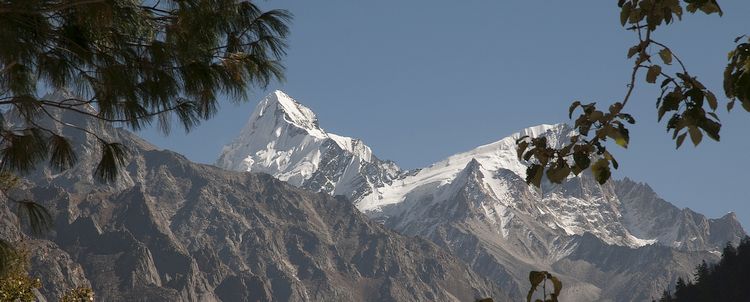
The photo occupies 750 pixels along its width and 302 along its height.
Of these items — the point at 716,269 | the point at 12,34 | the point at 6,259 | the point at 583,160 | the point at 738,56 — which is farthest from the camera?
the point at 716,269

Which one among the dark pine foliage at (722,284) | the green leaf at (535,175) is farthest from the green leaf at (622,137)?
the dark pine foliage at (722,284)

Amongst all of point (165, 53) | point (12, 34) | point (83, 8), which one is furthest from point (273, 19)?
point (12, 34)

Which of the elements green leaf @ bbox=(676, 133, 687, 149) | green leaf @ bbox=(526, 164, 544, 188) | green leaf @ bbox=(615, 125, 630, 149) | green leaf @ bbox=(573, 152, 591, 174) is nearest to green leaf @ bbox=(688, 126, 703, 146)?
green leaf @ bbox=(676, 133, 687, 149)

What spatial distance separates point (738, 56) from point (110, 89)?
41.4ft

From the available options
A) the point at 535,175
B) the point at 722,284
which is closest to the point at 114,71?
the point at 535,175

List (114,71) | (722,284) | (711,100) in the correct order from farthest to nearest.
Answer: (722,284)
(114,71)
(711,100)

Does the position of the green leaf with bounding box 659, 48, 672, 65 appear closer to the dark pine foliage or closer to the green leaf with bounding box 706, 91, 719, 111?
the green leaf with bounding box 706, 91, 719, 111

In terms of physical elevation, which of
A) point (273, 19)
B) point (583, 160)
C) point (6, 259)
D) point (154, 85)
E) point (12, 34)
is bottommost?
point (583, 160)

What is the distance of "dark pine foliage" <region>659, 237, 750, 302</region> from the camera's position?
185m

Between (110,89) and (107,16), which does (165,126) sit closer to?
(110,89)

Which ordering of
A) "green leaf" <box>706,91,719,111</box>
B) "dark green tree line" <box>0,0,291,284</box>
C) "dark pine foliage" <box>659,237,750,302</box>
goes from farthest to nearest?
"dark pine foliage" <box>659,237,750,302</box>, "dark green tree line" <box>0,0,291,284</box>, "green leaf" <box>706,91,719,111</box>

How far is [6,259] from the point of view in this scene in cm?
1642

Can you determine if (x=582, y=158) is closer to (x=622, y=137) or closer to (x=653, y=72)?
(x=622, y=137)

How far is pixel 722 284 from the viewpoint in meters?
190
